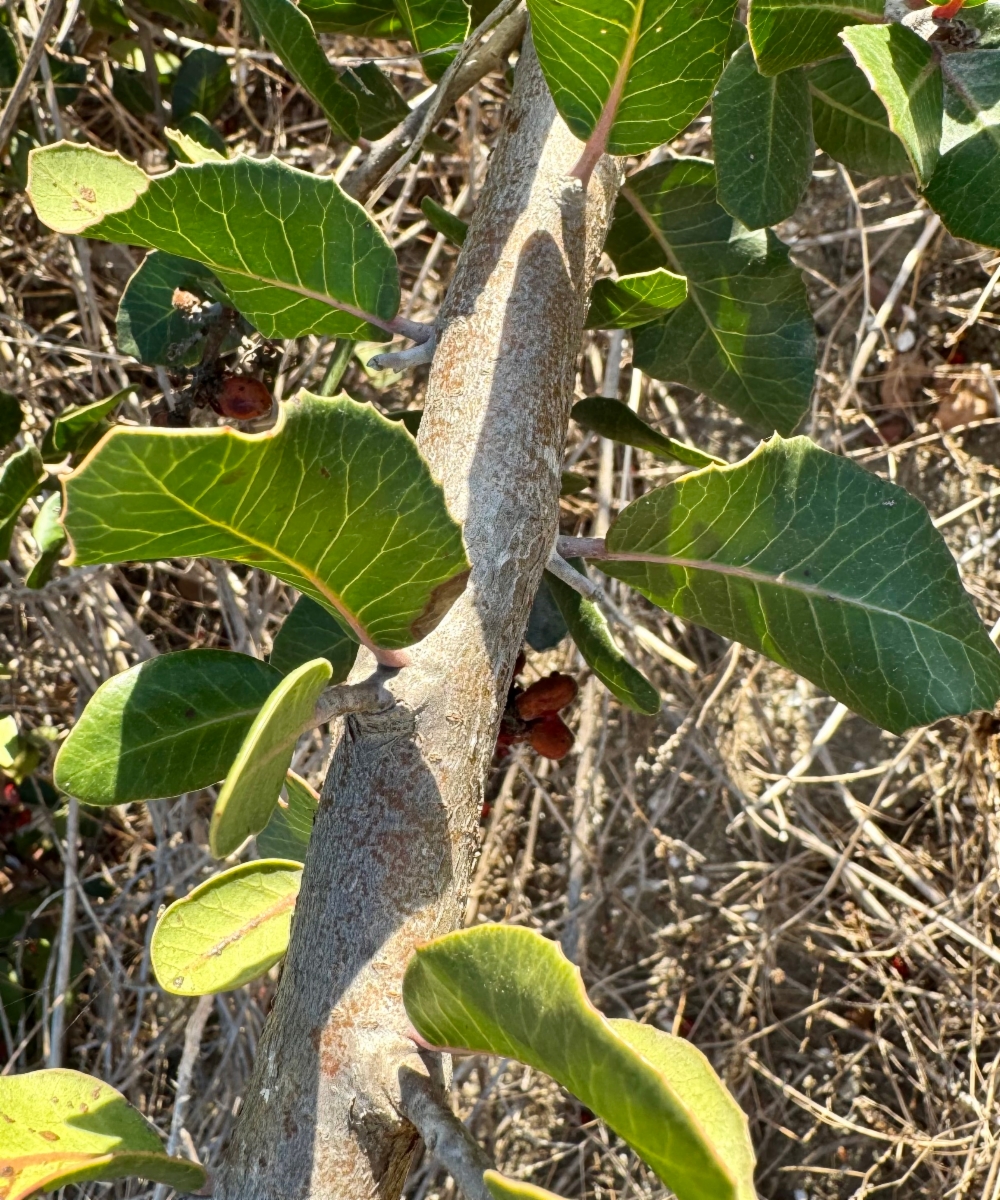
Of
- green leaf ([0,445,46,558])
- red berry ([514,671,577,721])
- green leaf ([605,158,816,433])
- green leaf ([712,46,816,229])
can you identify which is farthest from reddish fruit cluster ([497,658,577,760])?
green leaf ([0,445,46,558])

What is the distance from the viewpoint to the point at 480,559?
2.79ft

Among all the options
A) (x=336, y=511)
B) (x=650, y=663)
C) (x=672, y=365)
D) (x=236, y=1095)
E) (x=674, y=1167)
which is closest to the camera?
(x=674, y=1167)

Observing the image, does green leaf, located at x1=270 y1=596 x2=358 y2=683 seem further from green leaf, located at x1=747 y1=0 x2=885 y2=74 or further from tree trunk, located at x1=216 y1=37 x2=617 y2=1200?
green leaf, located at x1=747 y1=0 x2=885 y2=74

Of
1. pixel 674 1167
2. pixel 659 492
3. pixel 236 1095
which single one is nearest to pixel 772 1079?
pixel 236 1095

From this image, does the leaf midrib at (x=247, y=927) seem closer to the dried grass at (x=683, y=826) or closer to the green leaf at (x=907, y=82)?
the green leaf at (x=907, y=82)

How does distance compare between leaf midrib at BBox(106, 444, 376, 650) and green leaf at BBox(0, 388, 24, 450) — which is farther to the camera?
green leaf at BBox(0, 388, 24, 450)

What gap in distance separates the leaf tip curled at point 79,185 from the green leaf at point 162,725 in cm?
35

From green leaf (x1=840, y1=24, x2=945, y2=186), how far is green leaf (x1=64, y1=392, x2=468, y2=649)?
1.47 feet

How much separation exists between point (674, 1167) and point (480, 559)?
0.44 metres

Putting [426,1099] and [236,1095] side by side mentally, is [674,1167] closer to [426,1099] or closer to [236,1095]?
[426,1099]

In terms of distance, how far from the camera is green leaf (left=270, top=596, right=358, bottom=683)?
4.08 ft

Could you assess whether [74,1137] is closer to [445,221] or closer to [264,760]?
[264,760]

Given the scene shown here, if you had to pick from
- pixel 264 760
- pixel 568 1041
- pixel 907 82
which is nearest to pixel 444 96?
pixel 907 82

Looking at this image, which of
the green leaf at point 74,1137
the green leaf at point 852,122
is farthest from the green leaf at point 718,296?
the green leaf at point 74,1137
